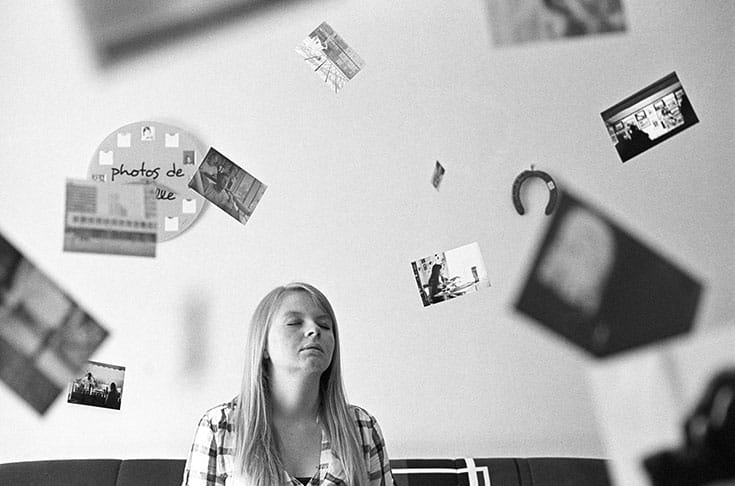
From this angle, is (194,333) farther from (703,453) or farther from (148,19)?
(703,453)

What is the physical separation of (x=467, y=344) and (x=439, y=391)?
0.40 feet

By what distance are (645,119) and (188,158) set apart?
108cm

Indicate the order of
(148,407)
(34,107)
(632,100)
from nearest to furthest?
(148,407) → (34,107) → (632,100)

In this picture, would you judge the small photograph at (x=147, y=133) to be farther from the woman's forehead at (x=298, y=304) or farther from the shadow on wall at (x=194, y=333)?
the woman's forehead at (x=298, y=304)

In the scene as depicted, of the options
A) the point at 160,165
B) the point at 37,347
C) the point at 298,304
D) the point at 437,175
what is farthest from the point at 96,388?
the point at 437,175

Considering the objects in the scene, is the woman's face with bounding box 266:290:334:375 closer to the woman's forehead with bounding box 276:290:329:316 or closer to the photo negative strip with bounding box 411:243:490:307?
the woman's forehead with bounding box 276:290:329:316

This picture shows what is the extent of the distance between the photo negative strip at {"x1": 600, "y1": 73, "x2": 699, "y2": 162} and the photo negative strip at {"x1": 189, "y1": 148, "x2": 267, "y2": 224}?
85cm

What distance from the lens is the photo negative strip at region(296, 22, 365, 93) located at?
183cm

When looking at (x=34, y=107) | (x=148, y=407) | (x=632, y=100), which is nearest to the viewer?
(x=148, y=407)

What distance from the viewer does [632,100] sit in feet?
6.31

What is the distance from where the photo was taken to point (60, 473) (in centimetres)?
149

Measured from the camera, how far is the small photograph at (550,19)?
191cm

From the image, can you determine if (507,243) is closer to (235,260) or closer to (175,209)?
(235,260)

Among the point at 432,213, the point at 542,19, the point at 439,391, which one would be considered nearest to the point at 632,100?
the point at 542,19
